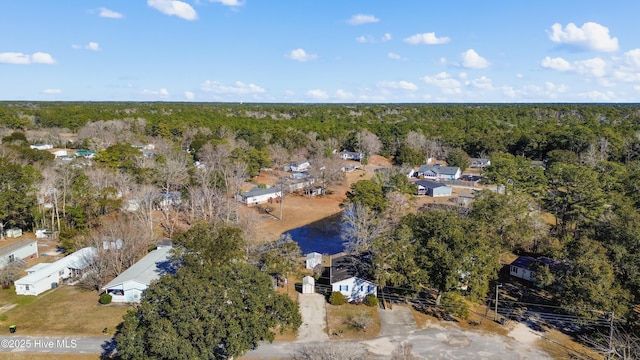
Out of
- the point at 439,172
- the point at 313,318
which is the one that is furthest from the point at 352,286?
the point at 439,172

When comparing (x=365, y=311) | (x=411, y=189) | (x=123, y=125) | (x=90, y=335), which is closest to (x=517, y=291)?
(x=365, y=311)

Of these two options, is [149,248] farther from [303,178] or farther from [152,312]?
[303,178]

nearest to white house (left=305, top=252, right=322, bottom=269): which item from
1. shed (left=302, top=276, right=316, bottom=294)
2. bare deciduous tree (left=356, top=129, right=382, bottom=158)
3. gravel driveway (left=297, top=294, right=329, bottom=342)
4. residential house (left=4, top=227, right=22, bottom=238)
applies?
shed (left=302, top=276, right=316, bottom=294)

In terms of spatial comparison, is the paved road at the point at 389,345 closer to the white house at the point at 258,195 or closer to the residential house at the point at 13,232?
the residential house at the point at 13,232

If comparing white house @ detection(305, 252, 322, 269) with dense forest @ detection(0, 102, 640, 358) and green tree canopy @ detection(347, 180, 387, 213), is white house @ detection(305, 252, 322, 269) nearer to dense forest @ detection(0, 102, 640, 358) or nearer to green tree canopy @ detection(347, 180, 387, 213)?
dense forest @ detection(0, 102, 640, 358)

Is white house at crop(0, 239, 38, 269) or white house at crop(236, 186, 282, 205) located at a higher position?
white house at crop(236, 186, 282, 205)

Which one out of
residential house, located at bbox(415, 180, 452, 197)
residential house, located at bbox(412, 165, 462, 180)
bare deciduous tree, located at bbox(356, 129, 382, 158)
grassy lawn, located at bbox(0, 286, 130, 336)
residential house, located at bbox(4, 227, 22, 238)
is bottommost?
grassy lawn, located at bbox(0, 286, 130, 336)

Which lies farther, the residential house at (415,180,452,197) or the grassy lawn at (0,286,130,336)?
the residential house at (415,180,452,197)

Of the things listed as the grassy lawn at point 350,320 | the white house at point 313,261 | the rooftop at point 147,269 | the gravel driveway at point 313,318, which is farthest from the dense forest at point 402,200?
the white house at point 313,261
